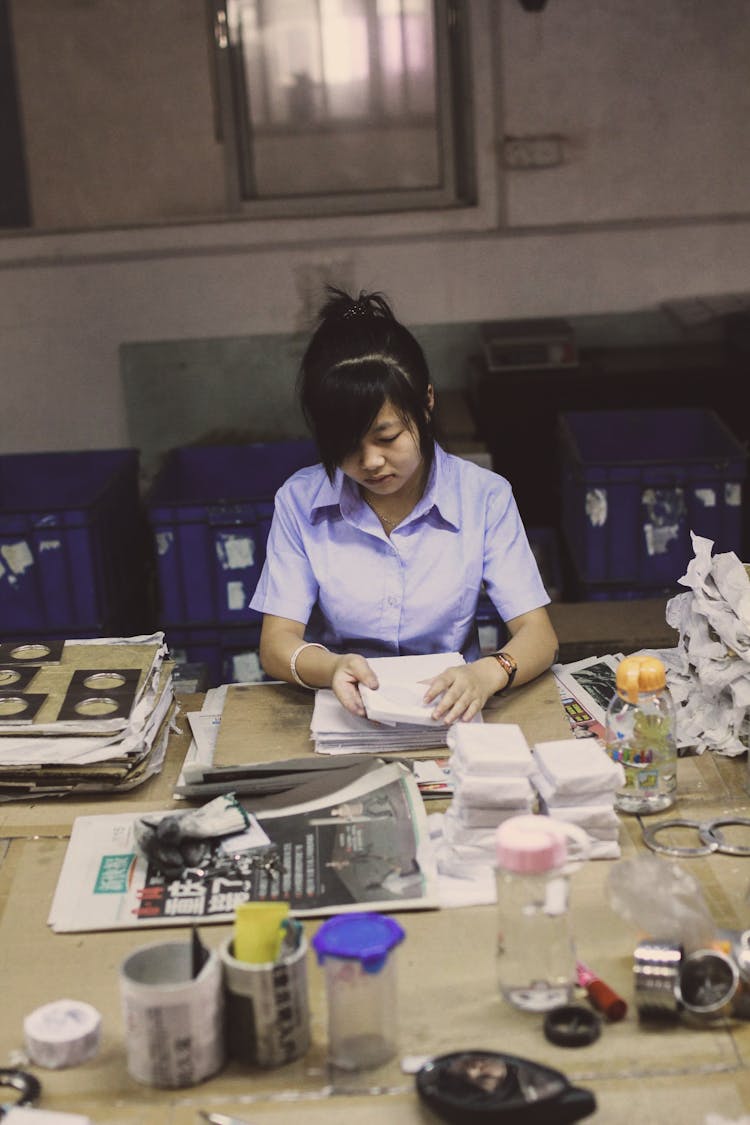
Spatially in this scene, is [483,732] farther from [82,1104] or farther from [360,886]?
[82,1104]

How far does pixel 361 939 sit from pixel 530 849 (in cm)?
18

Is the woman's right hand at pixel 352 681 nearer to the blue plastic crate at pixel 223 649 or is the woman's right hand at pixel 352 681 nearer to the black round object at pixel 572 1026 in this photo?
the black round object at pixel 572 1026

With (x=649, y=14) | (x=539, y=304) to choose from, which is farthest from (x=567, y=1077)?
(x=649, y=14)

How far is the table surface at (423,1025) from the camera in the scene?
1077 mm

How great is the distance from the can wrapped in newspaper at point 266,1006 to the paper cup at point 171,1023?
0.04ft

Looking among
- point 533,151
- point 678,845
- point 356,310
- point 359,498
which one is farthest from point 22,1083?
point 533,151

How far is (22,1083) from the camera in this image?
1.11m

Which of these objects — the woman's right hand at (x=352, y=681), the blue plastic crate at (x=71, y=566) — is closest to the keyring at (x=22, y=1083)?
the woman's right hand at (x=352, y=681)

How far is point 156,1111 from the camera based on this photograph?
1084 millimetres

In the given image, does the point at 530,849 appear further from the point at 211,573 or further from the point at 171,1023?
the point at 211,573

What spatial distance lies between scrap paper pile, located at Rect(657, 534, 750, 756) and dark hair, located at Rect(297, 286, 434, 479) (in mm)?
513

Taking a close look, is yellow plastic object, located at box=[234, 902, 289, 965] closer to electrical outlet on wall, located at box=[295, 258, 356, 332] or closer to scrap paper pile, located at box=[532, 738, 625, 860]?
scrap paper pile, located at box=[532, 738, 625, 860]

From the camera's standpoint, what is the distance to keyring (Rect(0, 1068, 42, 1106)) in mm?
1095

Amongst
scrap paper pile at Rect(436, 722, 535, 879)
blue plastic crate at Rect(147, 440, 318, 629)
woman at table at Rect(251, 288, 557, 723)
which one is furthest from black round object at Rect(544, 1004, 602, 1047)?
blue plastic crate at Rect(147, 440, 318, 629)
